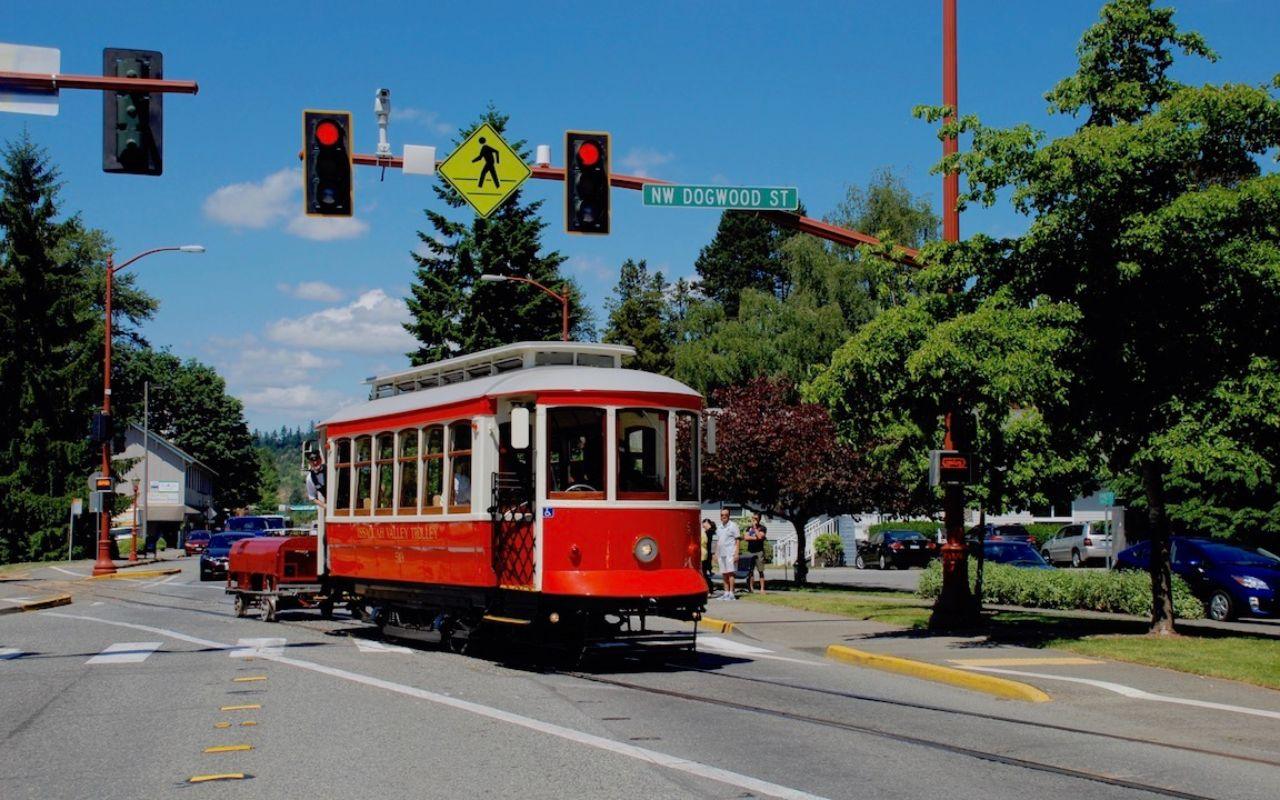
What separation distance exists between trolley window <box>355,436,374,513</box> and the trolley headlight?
5120mm

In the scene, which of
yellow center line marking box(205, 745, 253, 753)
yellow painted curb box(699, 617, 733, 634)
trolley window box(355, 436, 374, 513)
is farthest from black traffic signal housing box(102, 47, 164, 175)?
yellow painted curb box(699, 617, 733, 634)

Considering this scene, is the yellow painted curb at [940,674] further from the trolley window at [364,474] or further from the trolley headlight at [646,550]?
the trolley window at [364,474]

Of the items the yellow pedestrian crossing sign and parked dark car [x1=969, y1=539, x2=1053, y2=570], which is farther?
parked dark car [x1=969, y1=539, x2=1053, y2=570]

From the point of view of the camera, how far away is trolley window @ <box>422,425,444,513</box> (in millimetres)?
16422

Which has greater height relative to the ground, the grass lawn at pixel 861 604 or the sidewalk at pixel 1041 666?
the sidewalk at pixel 1041 666

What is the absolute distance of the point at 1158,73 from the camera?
17.2 metres

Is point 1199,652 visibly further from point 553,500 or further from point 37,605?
point 37,605

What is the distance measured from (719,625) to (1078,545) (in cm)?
3004

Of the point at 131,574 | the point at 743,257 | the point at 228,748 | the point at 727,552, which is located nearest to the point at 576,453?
the point at 228,748

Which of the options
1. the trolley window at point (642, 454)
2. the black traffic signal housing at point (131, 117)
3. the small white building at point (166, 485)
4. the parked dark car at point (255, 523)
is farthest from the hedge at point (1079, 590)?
the small white building at point (166, 485)

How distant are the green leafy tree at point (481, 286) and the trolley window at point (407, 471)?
129ft

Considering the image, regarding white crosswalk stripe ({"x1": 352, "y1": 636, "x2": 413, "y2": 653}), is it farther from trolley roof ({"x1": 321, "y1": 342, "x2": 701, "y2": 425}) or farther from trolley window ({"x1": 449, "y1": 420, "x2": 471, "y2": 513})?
trolley roof ({"x1": 321, "y1": 342, "x2": 701, "y2": 425})

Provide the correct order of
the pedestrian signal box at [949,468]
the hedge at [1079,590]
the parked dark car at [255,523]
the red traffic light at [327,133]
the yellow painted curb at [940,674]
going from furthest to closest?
the parked dark car at [255,523], the hedge at [1079,590], the pedestrian signal box at [949,468], the red traffic light at [327,133], the yellow painted curb at [940,674]

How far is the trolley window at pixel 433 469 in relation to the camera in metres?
16.4
